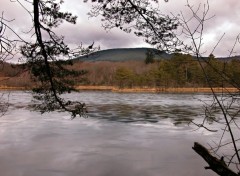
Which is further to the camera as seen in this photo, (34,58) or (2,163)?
(2,163)

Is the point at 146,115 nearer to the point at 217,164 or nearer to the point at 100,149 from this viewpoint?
the point at 100,149

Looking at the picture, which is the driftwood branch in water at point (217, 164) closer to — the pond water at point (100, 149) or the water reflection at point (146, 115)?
the pond water at point (100, 149)

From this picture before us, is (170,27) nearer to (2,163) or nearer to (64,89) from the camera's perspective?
(64,89)

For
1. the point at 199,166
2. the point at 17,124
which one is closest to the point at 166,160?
the point at 199,166

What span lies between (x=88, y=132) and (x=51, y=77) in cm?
1280

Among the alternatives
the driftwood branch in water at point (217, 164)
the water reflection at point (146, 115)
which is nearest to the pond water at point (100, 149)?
the water reflection at point (146, 115)

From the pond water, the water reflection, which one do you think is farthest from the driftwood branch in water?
the water reflection

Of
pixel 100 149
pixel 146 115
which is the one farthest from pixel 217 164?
pixel 146 115

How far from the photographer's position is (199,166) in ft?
42.2

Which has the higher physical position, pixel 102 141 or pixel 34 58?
pixel 34 58

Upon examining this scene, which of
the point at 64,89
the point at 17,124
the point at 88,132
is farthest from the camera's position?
the point at 17,124

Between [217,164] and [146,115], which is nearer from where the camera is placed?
[217,164]

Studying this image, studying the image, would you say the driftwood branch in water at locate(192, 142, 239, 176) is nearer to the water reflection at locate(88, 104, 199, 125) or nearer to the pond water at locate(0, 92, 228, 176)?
the pond water at locate(0, 92, 228, 176)

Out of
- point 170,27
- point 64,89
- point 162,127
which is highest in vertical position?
point 170,27
